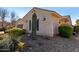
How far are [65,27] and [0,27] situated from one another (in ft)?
3.62

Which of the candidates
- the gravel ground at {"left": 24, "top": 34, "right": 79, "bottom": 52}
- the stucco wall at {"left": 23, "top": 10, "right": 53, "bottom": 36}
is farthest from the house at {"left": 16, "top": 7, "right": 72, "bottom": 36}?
the gravel ground at {"left": 24, "top": 34, "right": 79, "bottom": 52}

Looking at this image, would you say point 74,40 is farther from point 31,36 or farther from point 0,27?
point 0,27

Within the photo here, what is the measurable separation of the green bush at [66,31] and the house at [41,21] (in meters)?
0.09

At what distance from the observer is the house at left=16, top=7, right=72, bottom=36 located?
5383 millimetres

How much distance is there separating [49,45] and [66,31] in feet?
1.37

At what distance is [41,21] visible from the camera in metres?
5.43

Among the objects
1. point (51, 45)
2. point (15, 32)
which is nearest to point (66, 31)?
point (51, 45)

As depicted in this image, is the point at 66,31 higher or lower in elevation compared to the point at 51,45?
higher

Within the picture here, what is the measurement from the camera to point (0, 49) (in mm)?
5352

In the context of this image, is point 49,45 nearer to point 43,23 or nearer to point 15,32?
point 43,23

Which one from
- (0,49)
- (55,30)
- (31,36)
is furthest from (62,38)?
(0,49)

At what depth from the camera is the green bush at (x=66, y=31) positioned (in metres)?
5.46
